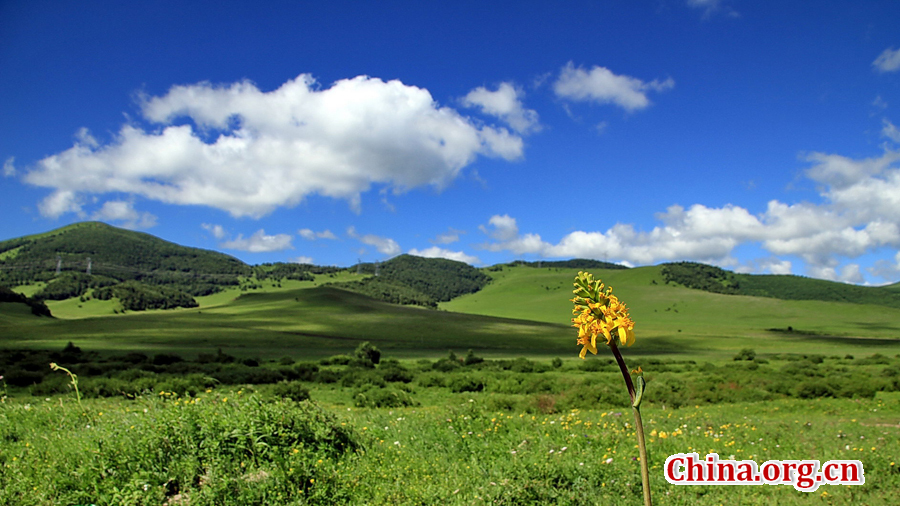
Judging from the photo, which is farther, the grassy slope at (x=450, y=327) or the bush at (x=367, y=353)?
the grassy slope at (x=450, y=327)

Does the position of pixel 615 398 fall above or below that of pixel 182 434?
below

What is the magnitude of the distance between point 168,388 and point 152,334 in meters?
62.4

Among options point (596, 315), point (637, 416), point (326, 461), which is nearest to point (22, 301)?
point (326, 461)

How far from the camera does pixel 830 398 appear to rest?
22.1m

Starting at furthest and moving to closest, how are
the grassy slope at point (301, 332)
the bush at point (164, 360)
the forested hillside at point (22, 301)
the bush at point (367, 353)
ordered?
the forested hillside at point (22, 301) → the grassy slope at point (301, 332) → the bush at point (367, 353) → the bush at point (164, 360)

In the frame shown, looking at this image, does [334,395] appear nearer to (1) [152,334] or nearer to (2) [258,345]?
(2) [258,345]

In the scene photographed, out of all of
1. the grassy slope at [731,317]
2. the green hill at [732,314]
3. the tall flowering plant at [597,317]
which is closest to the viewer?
the tall flowering plant at [597,317]

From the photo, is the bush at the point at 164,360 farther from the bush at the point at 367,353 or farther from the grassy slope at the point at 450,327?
the bush at the point at 367,353

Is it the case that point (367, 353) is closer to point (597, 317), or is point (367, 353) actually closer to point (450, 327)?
point (597, 317)

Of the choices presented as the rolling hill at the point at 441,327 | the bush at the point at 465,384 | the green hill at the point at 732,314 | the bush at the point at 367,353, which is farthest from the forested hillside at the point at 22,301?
the green hill at the point at 732,314

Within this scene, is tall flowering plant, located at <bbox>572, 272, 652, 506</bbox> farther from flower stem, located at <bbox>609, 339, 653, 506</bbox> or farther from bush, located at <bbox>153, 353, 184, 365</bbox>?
bush, located at <bbox>153, 353, 184, 365</bbox>

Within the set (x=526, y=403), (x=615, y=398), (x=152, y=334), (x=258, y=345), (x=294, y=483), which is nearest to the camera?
(x=294, y=483)

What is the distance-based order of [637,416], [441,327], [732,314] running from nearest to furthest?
[637,416] < [441,327] < [732,314]

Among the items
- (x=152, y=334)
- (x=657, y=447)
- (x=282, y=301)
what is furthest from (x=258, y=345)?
(x=282, y=301)
